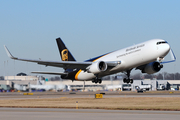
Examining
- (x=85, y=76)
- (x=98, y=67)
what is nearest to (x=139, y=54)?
(x=98, y=67)

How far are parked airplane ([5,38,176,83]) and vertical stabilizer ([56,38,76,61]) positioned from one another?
4.92m

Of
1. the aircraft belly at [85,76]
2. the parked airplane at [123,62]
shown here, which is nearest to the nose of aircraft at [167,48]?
the parked airplane at [123,62]

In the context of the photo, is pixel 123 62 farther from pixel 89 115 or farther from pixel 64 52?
pixel 89 115

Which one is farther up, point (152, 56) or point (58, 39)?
point (58, 39)

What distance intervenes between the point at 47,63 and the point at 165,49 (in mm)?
19702

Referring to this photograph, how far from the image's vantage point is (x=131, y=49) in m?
45.4

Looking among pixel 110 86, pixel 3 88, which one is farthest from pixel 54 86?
pixel 3 88

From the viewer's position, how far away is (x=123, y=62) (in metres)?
46.5

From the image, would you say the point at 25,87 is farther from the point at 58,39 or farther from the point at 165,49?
the point at 165,49

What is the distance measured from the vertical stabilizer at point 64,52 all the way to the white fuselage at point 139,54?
45.4ft

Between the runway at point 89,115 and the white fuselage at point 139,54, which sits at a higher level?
the white fuselage at point 139,54

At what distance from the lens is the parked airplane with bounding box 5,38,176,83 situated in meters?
43.3

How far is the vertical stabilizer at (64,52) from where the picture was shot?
61.7 metres

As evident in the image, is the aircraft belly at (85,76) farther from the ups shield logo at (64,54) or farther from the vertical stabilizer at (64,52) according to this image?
the ups shield logo at (64,54)
